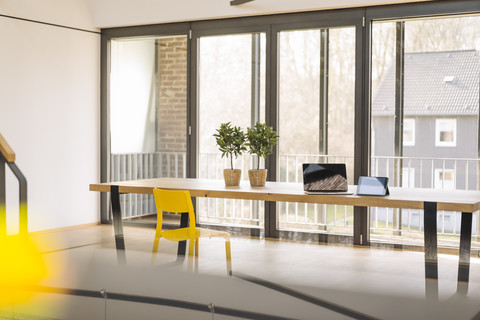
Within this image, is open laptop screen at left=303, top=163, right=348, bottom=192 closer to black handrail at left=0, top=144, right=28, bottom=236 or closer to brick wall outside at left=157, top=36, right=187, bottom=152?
black handrail at left=0, top=144, right=28, bottom=236

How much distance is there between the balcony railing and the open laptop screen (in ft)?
7.28

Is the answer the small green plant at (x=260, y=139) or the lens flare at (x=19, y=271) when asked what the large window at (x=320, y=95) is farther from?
the lens flare at (x=19, y=271)

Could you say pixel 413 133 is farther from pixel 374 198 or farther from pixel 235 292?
pixel 235 292

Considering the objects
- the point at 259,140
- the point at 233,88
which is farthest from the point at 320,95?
the point at 259,140

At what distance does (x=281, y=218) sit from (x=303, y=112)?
1172 millimetres

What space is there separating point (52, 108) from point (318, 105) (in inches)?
106

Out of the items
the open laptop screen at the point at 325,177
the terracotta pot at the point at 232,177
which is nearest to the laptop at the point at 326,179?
the open laptop screen at the point at 325,177

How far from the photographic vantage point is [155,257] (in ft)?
5.09

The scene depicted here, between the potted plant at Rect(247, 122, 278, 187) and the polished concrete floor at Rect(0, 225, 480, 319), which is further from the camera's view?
the potted plant at Rect(247, 122, 278, 187)

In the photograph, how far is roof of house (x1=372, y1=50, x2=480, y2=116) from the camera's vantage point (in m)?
5.48

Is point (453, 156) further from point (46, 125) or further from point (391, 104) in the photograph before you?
point (46, 125)

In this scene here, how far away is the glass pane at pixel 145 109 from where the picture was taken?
23.3 feet

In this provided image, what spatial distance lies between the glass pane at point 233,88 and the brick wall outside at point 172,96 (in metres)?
0.42

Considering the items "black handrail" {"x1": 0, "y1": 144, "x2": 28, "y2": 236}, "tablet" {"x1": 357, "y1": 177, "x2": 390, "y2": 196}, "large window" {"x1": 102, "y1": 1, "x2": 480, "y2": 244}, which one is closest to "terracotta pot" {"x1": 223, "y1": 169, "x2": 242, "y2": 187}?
"tablet" {"x1": 357, "y1": 177, "x2": 390, "y2": 196}
